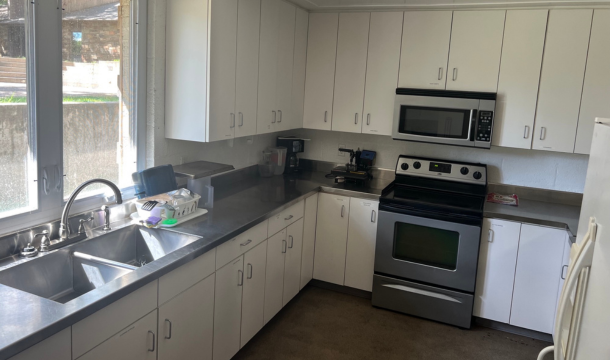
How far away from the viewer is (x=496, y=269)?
10.8 feet

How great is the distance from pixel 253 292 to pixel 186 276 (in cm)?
77

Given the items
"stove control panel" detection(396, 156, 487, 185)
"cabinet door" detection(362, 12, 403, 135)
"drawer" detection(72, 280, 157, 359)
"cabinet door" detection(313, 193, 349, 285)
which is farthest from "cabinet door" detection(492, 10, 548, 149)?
"drawer" detection(72, 280, 157, 359)

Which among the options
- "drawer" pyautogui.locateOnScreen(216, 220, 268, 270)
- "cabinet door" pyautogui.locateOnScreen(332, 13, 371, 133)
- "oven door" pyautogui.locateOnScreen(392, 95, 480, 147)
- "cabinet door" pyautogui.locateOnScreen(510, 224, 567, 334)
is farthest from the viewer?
"cabinet door" pyautogui.locateOnScreen(332, 13, 371, 133)

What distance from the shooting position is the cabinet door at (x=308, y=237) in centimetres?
359

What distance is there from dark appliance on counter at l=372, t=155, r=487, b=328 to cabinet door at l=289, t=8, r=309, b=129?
1.00 m

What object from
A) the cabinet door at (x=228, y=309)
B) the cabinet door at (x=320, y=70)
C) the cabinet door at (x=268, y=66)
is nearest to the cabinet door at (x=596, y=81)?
the cabinet door at (x=320, y=70)

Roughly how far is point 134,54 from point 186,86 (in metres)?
0.33

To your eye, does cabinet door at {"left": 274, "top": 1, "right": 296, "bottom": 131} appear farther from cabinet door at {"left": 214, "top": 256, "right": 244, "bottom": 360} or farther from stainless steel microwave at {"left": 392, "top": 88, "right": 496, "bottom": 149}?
cabinet door at {"left": 214, "top": 256, "right": 244, "bottom": 360}

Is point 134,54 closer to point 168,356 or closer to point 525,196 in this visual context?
point 168,356

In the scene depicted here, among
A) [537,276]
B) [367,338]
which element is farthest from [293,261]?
[537,276]

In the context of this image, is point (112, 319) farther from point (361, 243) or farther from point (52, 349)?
point (361, 243)

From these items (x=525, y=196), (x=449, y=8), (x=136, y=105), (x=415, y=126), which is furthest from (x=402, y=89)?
(x=136, y=105)

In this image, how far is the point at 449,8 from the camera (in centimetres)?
352

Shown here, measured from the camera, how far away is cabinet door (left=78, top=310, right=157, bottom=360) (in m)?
1.69
